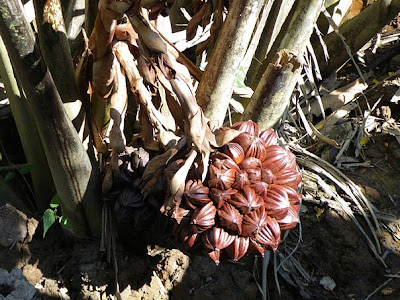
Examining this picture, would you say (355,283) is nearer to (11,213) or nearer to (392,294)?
(392,294)

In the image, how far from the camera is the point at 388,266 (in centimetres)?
150

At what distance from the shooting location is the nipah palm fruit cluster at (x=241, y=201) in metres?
0.93

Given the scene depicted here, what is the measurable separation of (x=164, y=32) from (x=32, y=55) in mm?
380

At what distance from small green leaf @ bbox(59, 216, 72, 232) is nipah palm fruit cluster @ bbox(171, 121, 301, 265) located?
387 millimetres

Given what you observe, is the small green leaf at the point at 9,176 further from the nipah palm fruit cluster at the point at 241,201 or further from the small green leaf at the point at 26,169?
the nipah palm fruit cluster at the point at 241,201

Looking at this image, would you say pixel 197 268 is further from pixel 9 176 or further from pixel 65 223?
pixel 9 176

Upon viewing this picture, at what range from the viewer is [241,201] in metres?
0.93

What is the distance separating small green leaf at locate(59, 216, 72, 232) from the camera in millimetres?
1232

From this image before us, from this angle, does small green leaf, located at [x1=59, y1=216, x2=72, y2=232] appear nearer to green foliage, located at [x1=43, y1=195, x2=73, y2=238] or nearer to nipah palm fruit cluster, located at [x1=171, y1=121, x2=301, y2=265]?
green foliage, located at [x1=43, y1=195, x2=73, y2=238]

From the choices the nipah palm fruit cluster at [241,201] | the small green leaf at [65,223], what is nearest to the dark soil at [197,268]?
the small green leaf at [65,223]

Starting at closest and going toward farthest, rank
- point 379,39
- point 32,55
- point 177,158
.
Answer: point 32,55, point 177,158, point 379,39

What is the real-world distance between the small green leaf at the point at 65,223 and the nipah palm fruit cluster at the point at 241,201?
0.39 m

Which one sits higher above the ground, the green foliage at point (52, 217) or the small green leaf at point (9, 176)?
the small green leaf at point (9, 176)

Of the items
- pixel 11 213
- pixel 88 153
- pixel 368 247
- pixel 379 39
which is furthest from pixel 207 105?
pixel 379 39
